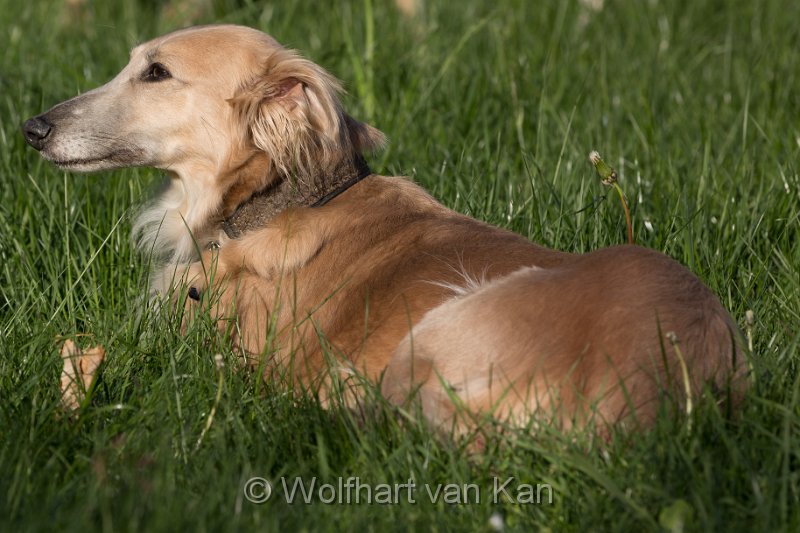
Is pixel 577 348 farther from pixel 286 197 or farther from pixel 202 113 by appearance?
pixel 202 113

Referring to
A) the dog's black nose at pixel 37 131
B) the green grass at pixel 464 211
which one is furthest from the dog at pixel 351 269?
the green grass at pixel 464 211

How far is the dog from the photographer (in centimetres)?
237

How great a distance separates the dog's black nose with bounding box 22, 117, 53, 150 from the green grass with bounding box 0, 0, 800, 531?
0.31 metres

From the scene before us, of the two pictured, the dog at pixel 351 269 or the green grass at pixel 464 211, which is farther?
the dog at pixel 351 269

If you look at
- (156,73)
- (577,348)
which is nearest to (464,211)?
(156,73)

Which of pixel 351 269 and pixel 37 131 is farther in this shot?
pixel 37 131

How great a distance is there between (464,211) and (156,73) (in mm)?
1215

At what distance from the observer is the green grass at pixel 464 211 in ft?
6.98

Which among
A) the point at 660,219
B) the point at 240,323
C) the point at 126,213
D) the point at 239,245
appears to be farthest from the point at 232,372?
the point at 660,219

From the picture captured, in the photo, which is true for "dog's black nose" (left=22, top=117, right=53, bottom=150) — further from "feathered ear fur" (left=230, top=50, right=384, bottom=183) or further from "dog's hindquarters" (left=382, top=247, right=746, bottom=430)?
"dog's hindquarters" (left=382, top=247, right=746, bottom=430)

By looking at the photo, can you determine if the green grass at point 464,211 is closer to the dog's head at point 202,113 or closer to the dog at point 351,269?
the dog at point 351,269

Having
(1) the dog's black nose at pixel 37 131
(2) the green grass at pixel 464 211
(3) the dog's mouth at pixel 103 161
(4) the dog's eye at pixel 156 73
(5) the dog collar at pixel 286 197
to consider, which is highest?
(4) the dog's eye at pixel 156 73

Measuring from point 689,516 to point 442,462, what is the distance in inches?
21.4

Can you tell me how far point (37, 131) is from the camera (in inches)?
133
